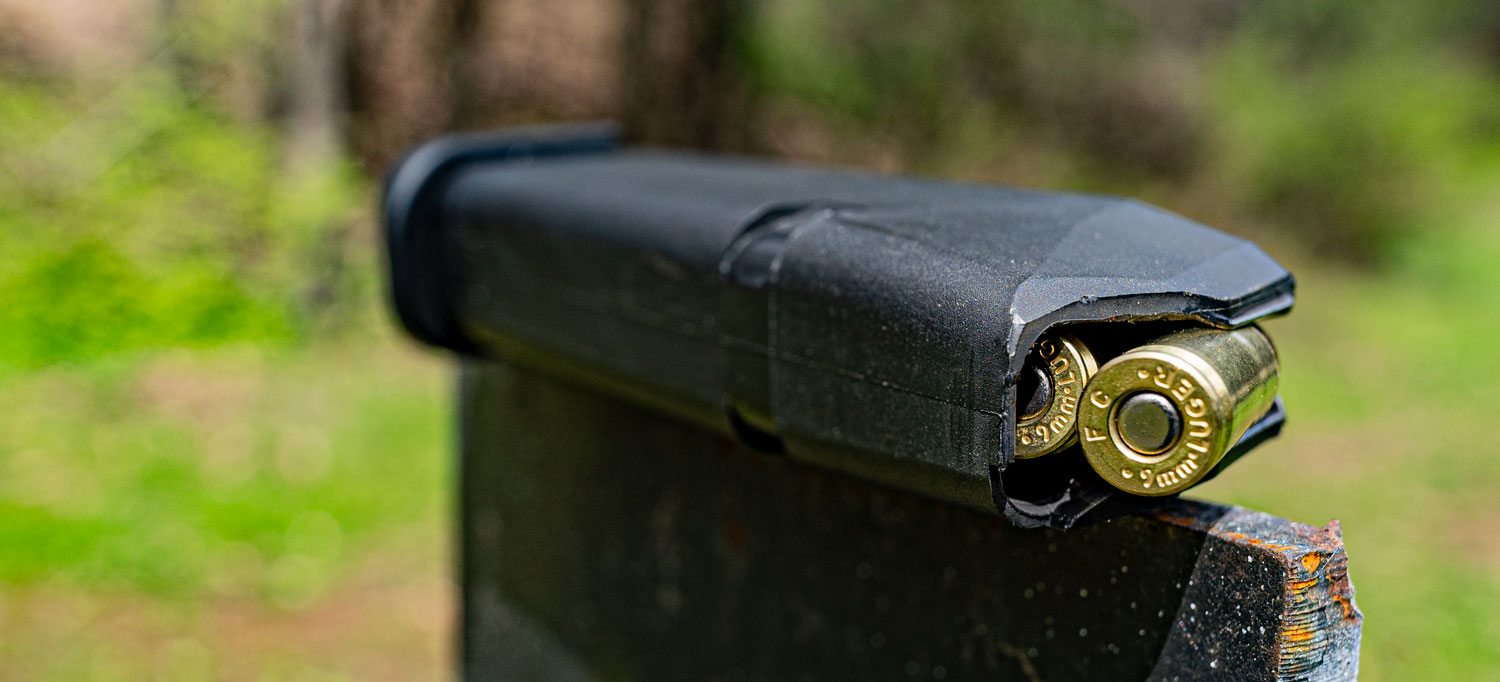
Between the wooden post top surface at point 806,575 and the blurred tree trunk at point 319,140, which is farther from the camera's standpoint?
the blurred tree trunk at point 319,140

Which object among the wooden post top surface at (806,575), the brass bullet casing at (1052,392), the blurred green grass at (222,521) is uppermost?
the brass bullet casing at (1052,392)

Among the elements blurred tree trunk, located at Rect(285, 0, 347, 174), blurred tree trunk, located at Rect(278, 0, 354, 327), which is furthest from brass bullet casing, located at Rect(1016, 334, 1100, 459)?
blurred tree trunk, located at Rect(285, 0, 347, 174)

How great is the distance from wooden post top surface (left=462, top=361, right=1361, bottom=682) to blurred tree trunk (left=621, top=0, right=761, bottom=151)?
21.8ft

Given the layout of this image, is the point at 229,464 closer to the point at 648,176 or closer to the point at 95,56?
the point at 95,56

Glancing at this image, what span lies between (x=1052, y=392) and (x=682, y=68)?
7912 mm

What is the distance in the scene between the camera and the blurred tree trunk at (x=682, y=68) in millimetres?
8406

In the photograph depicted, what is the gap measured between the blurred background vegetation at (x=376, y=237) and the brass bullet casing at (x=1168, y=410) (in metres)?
3.25

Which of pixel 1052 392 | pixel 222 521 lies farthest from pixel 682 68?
pixel 1052 392

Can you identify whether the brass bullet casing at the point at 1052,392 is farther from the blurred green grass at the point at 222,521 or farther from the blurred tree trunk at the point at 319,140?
the blurred tree trunk at the point at 319,140

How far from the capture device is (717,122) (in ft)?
29.2

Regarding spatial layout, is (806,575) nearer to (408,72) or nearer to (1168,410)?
(1168,410)

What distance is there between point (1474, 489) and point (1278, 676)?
5.83 m

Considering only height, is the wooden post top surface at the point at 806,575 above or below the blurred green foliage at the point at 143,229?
above

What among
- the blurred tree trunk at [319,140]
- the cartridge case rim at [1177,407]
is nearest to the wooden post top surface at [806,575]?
the cartridge case rim at [1177,407]
